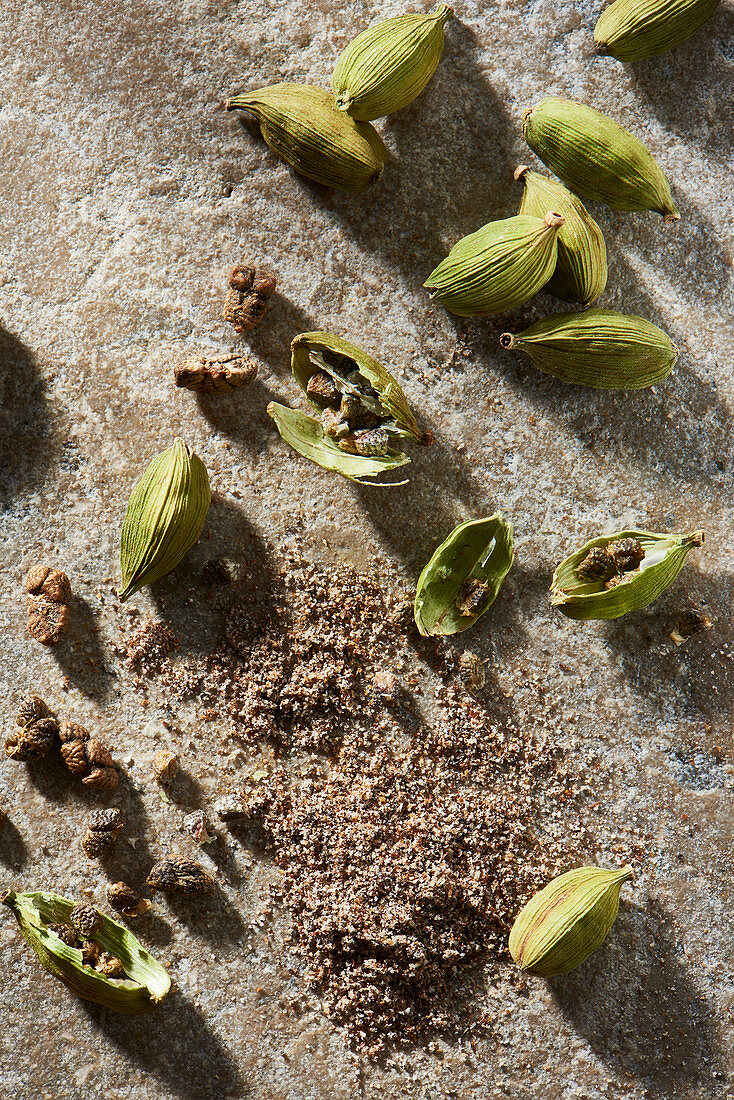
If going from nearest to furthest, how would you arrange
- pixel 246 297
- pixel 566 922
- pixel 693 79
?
pixel 566 922 → pixel 246 297 → pixel 693 79

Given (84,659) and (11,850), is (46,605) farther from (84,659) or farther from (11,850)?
(11,850)

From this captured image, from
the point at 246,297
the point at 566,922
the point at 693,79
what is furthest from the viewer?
the point at 693,79

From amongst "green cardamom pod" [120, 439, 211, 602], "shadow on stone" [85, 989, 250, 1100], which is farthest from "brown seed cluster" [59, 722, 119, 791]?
"shadow on stone" [85, 989, 250, 1100]

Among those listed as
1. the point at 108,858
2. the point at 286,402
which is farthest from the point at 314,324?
the point at 108,858

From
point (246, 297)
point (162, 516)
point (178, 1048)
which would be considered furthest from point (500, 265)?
point (178, 1048)

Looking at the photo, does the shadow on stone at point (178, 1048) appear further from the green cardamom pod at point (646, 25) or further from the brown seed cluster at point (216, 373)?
the green cardamom pod at point (646, 25)

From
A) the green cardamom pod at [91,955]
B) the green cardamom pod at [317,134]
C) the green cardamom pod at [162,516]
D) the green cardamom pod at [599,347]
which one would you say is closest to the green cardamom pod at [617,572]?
the green cardamom pod at [599,347]

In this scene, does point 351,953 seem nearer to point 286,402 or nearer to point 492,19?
point 286,402
